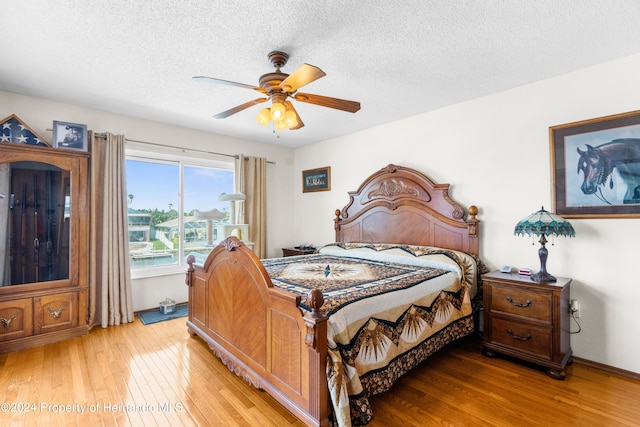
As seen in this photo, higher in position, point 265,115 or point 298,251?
point 265,115

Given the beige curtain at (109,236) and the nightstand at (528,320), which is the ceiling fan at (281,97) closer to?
the nightstand at (528,320)

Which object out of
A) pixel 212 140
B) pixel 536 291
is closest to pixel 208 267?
pixel 212 140

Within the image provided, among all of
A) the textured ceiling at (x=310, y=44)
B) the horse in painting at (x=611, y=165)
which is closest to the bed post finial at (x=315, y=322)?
the textured ceiling at (x=310, y=44)

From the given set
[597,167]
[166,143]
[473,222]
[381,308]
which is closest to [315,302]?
[381,308]

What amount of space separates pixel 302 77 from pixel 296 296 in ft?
4.44

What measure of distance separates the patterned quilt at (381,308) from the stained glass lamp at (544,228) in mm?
559

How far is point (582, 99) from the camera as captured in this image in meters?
2.53

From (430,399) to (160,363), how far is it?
7.08 ft

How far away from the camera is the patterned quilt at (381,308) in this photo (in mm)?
1598

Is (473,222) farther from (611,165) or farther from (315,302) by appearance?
(315,302)

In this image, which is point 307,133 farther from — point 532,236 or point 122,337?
point 122,337

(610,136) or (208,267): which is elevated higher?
Result: (610,136)

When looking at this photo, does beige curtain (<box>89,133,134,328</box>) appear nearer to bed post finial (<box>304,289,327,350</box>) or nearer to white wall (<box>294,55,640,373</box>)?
bed post finial (<box>304,289,327,350</box>)

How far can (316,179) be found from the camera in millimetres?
4930
